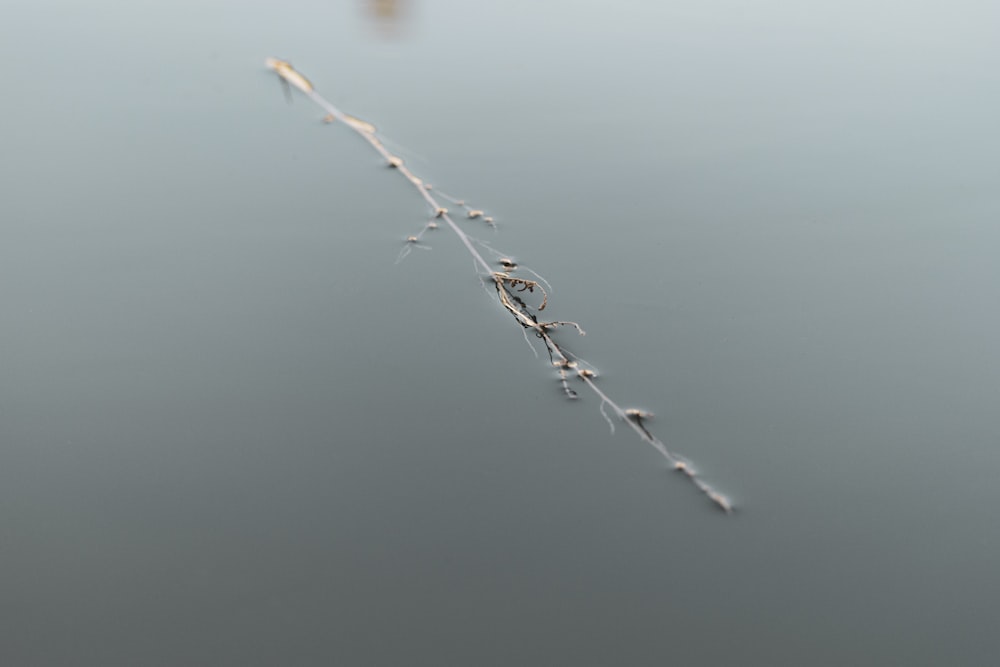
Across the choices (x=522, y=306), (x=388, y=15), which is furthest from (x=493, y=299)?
(x=388, y=15)

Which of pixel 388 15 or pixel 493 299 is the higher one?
pixel 388 15

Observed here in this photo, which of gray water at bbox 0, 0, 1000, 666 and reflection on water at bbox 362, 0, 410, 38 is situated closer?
gray water at bbox 0, 0, 1000, 666

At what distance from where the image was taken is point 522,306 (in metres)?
2.13

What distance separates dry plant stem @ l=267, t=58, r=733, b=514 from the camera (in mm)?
1736

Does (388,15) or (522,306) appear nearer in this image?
(522,306)

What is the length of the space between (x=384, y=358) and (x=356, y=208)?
62 cm

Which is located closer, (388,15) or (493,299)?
(493,299)

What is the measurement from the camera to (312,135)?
277 cm

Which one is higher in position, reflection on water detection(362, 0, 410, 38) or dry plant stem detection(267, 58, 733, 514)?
Answer: reflection on water detection(362, 0, 410, 38)

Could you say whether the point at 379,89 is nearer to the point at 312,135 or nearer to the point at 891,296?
the point at 312,135

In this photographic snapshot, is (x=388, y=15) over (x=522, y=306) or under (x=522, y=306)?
over

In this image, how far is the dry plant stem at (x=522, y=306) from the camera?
1736 mm

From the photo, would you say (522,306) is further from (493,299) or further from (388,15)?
(388,15)

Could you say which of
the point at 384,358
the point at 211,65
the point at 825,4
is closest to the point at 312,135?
the point at 211,65
